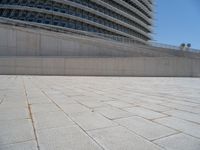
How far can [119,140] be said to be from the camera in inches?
111

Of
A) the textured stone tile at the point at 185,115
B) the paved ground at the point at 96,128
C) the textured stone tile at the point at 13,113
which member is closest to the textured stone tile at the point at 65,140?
the paved ground at the point at 96,128

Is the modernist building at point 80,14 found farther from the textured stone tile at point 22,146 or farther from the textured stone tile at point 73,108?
the textured stone tile at point 22,146

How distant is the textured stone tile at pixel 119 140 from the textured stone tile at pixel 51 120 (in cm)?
70

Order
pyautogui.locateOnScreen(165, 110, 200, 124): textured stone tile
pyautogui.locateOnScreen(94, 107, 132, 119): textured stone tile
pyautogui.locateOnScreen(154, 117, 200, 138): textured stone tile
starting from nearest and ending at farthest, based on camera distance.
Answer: pyautogui.locateOnScreen(154, 117, 200, 138): textured stone tile
pyautogui.locateOnScreen(165, 110, 200, 124): textured stone tile
pyautogui.locateOnScreen(94, 107, 132, 119): textured stone tile

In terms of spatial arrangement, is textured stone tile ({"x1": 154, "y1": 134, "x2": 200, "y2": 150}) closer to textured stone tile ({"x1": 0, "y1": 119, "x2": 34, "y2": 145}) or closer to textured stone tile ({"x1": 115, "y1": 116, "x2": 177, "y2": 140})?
textured stone tile ({"x1": 115, "y1": 116, "x2": 177, "y2": 140})

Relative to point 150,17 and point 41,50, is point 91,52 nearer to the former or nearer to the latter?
point 41,50

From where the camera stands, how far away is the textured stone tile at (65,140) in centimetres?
258

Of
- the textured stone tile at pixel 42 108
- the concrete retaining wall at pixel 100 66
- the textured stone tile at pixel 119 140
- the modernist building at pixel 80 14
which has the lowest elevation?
the textured stone tile at pixel 119 140

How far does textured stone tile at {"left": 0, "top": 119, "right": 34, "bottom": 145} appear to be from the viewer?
278 centimetres

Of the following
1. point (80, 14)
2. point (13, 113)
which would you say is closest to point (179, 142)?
point (13, 113)

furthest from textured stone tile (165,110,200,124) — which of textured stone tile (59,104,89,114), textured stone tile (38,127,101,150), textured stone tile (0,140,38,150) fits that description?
textured stone tile (0,140,38,150)

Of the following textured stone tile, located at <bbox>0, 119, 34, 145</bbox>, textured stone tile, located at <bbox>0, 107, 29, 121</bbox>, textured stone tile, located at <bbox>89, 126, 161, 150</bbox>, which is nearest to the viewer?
textured stone tile, located at <bbox>89, 126, 161, 150</bbox>

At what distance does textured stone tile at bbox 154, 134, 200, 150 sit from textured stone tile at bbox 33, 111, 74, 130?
1.65 metres

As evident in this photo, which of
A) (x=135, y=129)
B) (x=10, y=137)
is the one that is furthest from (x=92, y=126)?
(x=10, y=137)
